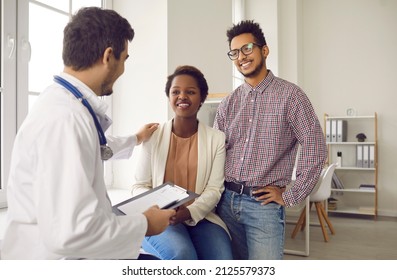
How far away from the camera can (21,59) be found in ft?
5.88

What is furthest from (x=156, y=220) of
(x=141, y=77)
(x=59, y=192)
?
(x=141, y=77)

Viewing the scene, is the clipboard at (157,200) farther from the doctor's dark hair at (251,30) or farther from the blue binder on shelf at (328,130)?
the blue binder on shelf at (328,130)

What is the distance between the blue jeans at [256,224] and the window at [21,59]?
1.15m

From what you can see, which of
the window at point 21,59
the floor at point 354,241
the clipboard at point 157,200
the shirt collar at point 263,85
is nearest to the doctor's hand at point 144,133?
the clipboard at point 157,200

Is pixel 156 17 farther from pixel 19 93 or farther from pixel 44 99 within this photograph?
pixel 44 99

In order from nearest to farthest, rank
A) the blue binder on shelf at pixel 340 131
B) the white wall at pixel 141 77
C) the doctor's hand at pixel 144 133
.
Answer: the doctor's hand at pixel 144 133 → the white wall at pixel 141 77 → the blue binder on shelf at pixel 340 131

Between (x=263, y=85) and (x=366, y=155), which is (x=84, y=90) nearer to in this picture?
(x=263, y=85)

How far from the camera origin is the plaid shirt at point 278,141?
134 centimetres

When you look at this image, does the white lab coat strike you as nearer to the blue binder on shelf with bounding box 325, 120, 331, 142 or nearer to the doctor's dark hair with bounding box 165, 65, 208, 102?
the doctor's dark hair with bounding box 165, 65, 208, 102

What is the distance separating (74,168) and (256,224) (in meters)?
0.84

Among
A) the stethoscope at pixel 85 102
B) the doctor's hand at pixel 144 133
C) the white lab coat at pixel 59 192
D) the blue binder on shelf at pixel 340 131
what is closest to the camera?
the white lab coat at pixel 59 192

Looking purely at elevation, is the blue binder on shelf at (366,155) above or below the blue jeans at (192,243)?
above

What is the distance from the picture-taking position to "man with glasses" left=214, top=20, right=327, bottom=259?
134 centimetres
